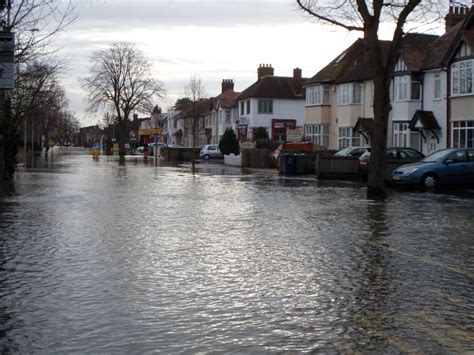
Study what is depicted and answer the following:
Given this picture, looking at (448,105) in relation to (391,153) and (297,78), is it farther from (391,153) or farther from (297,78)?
(297,78)

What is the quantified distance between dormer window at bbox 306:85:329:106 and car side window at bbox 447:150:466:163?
2587 cm

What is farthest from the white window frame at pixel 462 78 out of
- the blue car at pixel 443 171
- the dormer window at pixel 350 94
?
the dormer window at pixel 350 94

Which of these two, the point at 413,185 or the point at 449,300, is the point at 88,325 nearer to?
the point at 449,300

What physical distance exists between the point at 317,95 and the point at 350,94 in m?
5.40

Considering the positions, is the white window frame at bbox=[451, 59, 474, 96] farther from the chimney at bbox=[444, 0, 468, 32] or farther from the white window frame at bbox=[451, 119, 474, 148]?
the chimney at bbox=[444, 0, 468, 32]

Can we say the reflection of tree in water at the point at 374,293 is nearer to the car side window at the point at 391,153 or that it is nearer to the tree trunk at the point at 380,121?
the tree trunk at the point at 380,121

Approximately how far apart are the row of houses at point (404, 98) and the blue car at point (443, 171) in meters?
4.43

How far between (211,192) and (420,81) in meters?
20.1

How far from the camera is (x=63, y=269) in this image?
9359 millimetres

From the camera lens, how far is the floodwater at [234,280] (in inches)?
243

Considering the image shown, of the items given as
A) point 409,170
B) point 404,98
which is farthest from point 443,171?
point 404,98

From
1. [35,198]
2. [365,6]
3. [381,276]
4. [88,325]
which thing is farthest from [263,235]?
[365,6]

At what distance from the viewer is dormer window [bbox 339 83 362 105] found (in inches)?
1825

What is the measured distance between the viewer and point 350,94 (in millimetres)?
47000
